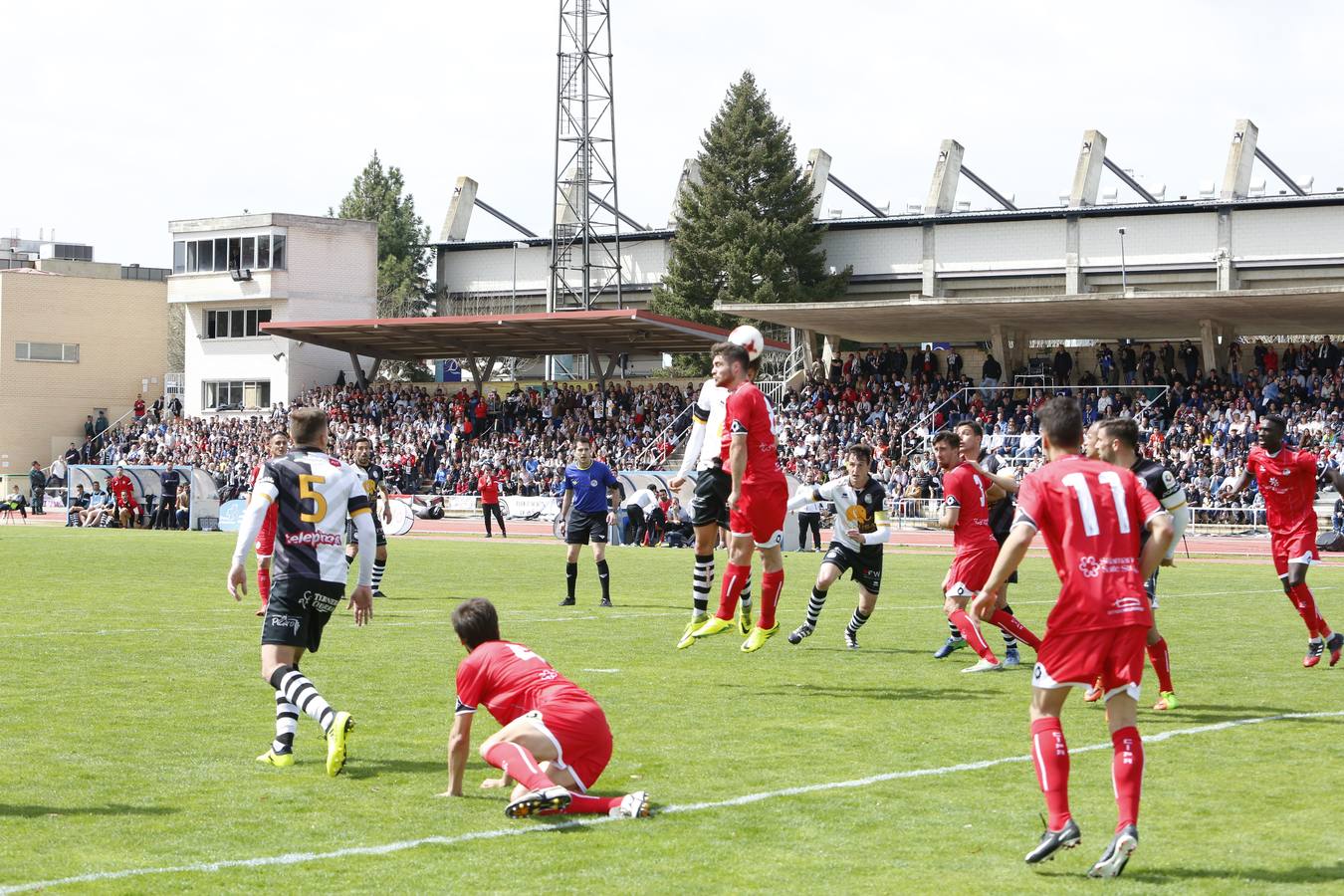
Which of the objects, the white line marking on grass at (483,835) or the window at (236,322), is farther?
the window at (236,322)

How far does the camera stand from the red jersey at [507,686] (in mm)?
7840

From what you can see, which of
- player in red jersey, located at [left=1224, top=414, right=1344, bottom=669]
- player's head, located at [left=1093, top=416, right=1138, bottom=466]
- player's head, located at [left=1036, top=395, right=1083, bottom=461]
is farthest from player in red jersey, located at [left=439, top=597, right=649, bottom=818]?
player in red jersey, located at [left=1224, top=414, right=1344, bottom=669]

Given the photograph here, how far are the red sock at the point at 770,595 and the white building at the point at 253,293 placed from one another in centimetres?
6194

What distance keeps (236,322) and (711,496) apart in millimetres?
66274

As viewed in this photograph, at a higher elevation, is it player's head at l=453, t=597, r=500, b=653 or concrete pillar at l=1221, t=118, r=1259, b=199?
concrete pillar at l=1221, t=118, r=1259, b=199

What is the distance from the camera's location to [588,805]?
762 cm

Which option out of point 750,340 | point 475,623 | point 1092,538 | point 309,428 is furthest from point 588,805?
point 750,340

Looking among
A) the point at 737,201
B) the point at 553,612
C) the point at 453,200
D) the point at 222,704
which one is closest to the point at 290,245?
the point at 453,200

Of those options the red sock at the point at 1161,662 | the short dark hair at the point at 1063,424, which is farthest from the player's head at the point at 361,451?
the short dark hair at the point at 1063,424

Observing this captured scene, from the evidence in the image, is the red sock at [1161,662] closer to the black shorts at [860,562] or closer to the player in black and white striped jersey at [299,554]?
the black shorts at [860,562]

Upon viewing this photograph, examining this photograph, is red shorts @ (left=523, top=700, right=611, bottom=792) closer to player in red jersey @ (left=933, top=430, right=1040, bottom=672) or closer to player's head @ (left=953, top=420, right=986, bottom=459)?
player in red jersey @ (left=933, top=430, right=1040, bottom=672)

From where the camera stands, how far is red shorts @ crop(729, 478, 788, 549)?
12695mm

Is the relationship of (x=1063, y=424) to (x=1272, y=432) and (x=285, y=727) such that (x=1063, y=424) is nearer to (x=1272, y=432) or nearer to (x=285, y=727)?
(x=285, y=727)

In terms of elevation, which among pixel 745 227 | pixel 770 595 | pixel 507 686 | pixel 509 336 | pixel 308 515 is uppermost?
pixel 745 227
